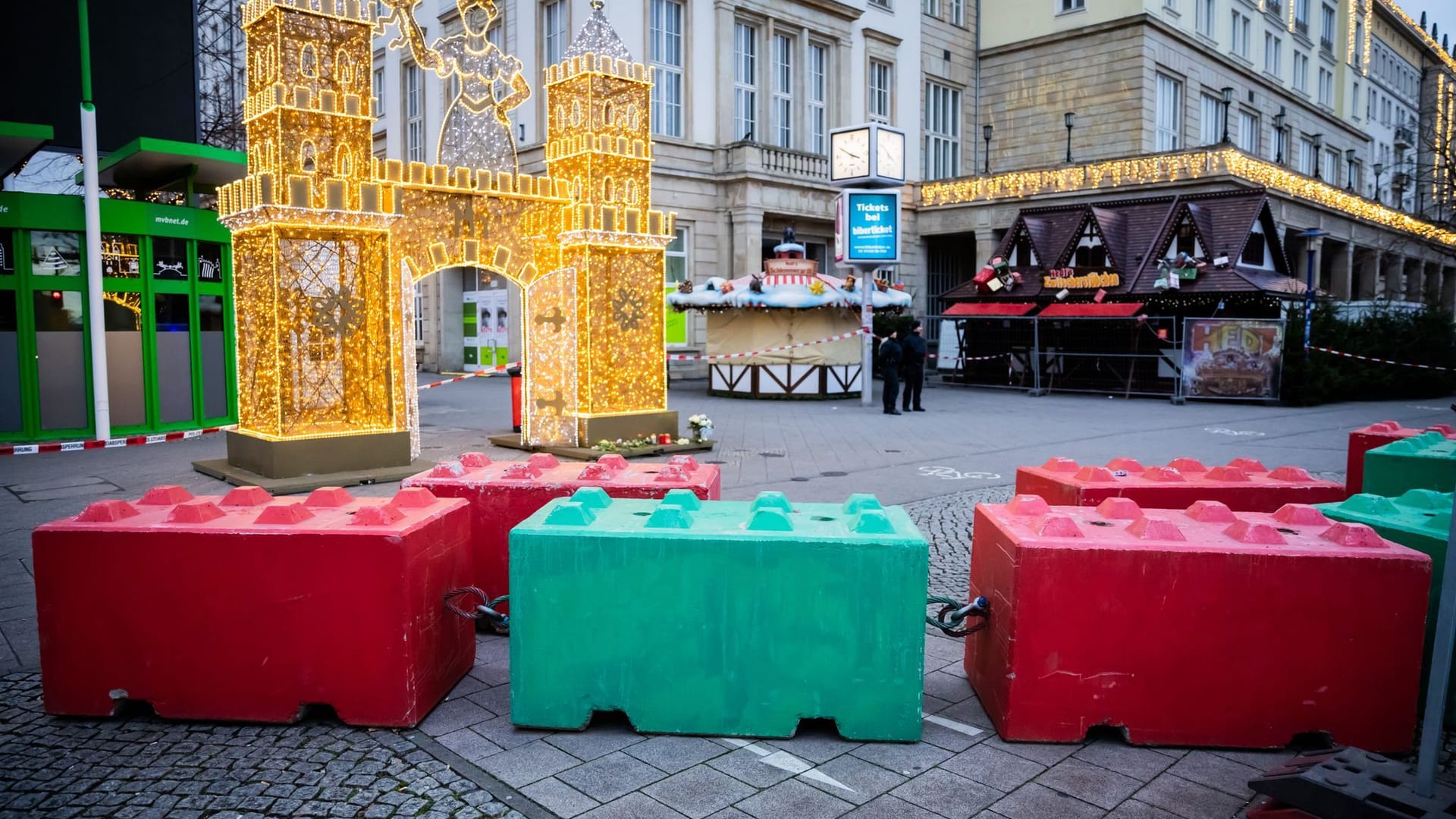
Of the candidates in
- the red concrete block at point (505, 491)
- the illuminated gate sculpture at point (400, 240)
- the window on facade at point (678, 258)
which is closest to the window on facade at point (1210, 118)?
the window on facade at point (678, 258)

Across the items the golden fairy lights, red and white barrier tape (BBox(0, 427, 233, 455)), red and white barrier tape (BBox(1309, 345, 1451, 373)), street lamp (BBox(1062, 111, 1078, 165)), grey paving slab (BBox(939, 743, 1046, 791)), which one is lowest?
grey paving slab (BBox(939, 743, 1046, 791))

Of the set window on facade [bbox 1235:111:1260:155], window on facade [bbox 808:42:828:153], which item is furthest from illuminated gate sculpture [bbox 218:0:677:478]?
window on facade [bbox 1235:111:1260:155]

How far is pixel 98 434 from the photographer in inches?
510

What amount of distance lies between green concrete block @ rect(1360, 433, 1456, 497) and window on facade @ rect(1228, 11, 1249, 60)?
39.7 metres

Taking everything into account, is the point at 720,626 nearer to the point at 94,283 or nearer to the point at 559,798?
the point at 559,798

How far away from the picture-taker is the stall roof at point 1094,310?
2227 centimetres

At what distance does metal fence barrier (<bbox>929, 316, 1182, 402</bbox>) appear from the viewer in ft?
75.0

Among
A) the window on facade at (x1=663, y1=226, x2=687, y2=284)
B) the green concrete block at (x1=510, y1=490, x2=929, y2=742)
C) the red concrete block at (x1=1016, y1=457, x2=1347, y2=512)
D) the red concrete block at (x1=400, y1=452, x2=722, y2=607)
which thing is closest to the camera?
the green concrete block at (x1=510, y1=490, x2=929, y2=742)

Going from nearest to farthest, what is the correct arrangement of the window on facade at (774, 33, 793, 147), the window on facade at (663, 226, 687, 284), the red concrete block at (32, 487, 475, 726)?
1. the red concrete block at (32, 487, 475, 726)
2. the window on facade at (663, 226, 687, 284)
3. the window on facade at (774, 33, 793, 147)

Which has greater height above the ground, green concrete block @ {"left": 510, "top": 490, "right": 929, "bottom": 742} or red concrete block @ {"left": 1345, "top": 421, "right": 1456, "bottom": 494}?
red concrete block @ {"left": 1345, "top": 421, "right": 1456, "bottom": 494}

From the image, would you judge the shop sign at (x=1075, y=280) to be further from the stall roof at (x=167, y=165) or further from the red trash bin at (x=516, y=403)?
the stall roof at (x=167, y=165)

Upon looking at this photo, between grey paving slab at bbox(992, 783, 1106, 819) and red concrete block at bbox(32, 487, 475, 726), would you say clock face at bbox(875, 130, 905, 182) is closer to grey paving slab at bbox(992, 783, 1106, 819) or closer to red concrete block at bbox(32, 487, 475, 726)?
red concrete block at bbox(32, 487, 475, 726)

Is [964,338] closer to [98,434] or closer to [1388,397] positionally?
[1388,397]

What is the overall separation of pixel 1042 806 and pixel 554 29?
27.7 metres
